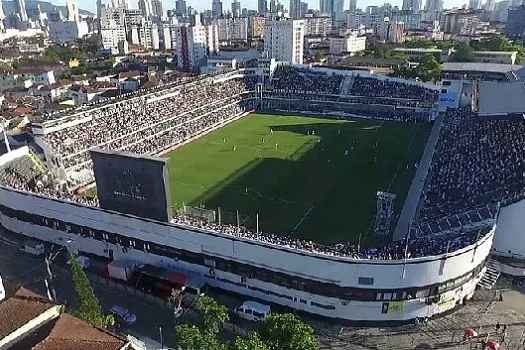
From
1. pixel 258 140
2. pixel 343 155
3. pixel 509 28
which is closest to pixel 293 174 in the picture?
pixel 343 155

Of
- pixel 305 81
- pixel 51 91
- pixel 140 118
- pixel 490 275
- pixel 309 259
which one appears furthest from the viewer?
pixel 51 91

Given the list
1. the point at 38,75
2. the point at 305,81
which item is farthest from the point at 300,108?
the point at 38,75

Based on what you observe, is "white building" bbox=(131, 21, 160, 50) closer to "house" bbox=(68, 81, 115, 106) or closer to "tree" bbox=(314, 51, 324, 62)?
"tree" bbox=(314, 51, 324, 62)

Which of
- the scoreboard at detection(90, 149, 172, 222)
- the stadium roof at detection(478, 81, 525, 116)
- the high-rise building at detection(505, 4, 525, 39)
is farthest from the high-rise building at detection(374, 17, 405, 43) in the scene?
the scoreboard at detection(90, 149, 172, 222)

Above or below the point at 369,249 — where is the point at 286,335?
above

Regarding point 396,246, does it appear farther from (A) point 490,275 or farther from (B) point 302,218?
(B) point 302,218

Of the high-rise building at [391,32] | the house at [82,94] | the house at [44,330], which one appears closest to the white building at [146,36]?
the high-rise building at [391,32]

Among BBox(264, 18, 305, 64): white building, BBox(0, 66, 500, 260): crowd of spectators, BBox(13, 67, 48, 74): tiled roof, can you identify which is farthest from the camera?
BBox(264, 18, 305, 64): white building
